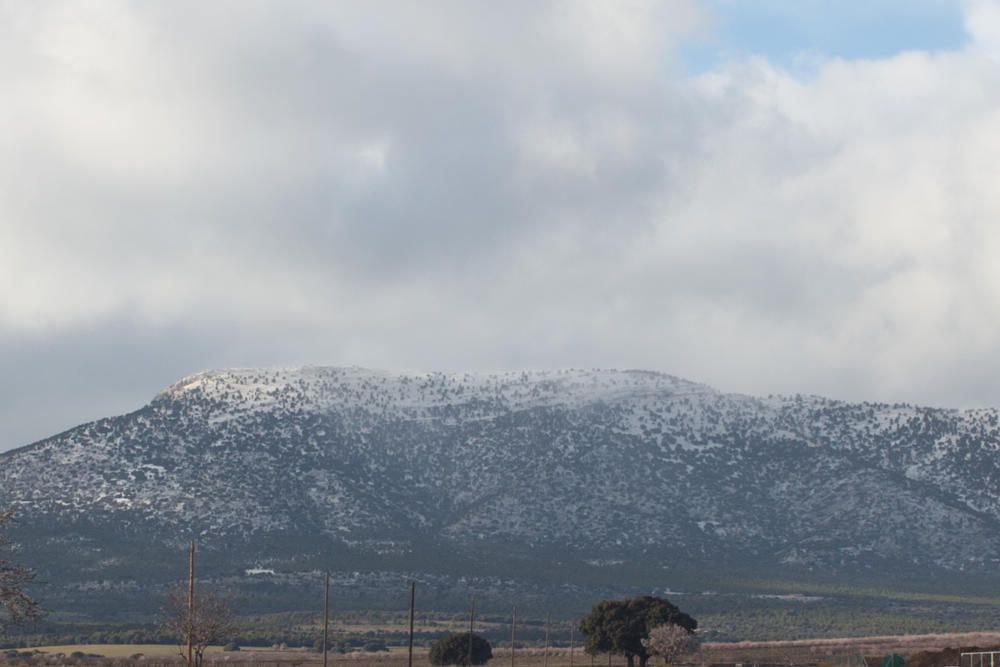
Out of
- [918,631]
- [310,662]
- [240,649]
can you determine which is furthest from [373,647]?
[918,631]

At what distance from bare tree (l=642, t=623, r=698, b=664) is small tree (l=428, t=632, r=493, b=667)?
12233mm

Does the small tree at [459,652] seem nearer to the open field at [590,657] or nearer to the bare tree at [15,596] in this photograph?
the open field at [590,657]

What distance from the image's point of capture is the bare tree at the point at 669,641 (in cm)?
12438

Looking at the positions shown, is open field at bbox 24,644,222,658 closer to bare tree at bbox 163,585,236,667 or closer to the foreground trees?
bare tree at bbox 163,585,236,667

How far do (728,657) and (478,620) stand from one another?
206ft

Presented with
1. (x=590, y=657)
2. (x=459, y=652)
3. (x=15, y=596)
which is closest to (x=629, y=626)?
(x=459, y=652)

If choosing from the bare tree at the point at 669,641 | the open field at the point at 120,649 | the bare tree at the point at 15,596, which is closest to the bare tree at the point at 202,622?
the bare tree at the point at 669,641

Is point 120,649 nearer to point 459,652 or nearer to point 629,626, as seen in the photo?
point 459,652

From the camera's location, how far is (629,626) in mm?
128000

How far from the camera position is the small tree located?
416ft

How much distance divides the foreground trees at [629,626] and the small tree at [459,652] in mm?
7995

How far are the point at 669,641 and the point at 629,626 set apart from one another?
181 inches

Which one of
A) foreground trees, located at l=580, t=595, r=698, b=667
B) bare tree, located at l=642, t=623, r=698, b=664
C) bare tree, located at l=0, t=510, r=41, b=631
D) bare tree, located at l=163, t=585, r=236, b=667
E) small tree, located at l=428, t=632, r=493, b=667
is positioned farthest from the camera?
foreground trees, located at l=580, t=595, r=698, b=667

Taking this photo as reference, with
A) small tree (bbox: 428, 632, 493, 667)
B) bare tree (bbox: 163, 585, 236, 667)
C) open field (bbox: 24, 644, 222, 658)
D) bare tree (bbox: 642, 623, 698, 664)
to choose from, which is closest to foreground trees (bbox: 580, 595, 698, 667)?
bare tree (bbox: 642, 623, 698, 664)
